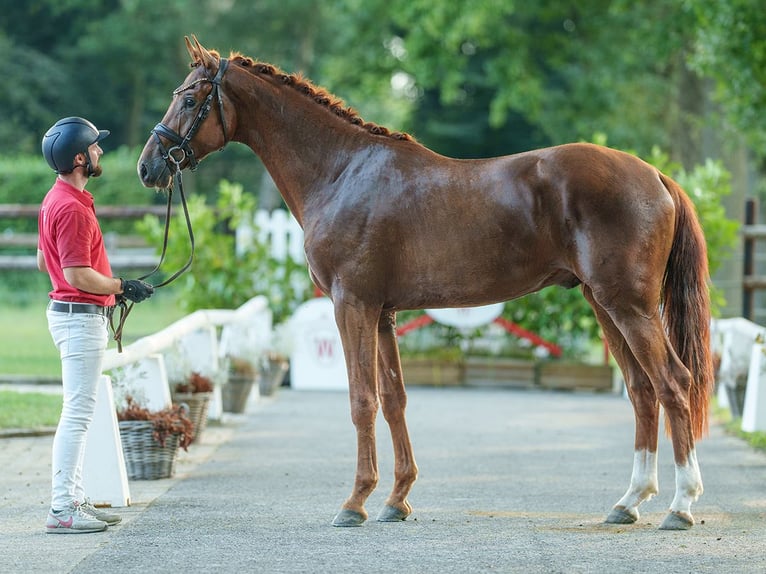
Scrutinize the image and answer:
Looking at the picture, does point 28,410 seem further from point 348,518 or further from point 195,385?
point 348,518

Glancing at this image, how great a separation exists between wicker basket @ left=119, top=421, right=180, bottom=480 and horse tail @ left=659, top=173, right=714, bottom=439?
3430 mm

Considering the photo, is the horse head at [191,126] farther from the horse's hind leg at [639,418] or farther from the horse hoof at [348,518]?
the horse's hind leg at [639,418]

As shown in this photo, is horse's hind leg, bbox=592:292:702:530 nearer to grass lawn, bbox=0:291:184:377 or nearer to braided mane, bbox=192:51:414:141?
braided mane, bbox=192:51:414:141

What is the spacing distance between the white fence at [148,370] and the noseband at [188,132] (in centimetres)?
125

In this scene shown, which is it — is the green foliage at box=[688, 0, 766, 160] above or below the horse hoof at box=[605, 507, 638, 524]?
above

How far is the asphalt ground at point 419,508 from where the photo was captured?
17.5ft

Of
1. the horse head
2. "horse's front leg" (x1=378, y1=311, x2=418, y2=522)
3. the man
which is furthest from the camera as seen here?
"horse's front leg" (x1=378, y1=311, x2=418, y2=522)

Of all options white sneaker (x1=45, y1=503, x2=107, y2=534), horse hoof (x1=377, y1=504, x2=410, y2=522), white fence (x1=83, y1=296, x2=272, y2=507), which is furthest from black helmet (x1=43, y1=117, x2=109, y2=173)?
horse hoof (x1=377, y1=504, x2=410, y2=522)

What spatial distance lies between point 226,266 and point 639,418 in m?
8.34

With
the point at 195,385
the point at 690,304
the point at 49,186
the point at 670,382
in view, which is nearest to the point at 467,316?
the point at 195,385

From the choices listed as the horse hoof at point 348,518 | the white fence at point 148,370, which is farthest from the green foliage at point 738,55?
the horse hoof at point 348,518

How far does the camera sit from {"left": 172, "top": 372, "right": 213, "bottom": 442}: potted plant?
9.08m

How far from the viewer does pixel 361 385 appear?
6324 millimetres

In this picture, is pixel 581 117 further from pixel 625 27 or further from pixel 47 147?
pixel 47 147
